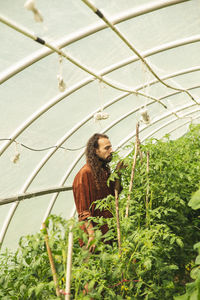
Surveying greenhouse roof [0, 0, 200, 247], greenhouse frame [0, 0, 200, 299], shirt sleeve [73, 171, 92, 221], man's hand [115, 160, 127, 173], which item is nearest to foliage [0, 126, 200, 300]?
man's hand [115, 160, 127, 173]

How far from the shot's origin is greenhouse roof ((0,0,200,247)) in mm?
3232

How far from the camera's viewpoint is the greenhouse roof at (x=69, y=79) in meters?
3.23

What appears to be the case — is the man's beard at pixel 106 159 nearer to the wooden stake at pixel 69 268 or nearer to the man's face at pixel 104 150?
the man's face at pixel 104 150

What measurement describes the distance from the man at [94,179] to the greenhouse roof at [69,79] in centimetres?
85

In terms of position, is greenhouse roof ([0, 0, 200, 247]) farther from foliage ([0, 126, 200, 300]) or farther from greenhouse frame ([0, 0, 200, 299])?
foliage ([0, 126, 200, 300])

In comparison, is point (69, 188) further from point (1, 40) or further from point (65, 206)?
point (1, 40)

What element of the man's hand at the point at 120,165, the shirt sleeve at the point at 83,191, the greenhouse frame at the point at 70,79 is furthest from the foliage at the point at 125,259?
the shirt sleeve at the point at 83,191

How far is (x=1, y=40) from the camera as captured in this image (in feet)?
10.5

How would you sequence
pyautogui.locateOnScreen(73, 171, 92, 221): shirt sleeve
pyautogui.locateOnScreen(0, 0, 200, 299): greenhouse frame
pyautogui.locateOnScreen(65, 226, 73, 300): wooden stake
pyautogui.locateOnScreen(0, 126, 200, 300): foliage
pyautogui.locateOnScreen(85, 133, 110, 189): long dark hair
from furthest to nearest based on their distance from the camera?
pyautogui.locateOnScreen(0, 0, 200, 299): greenhouse frame < pyautogui.locateOnScreen(85, 133, 110, 189): long dark hair < pyautogui.locateOnScreen(73, 171, 92, 221): shirt sleeve < pyautogui.locateOnScreen(0, 126, 200, 300): foliage < pyautogui.locateOnScreen(65, 226, 73, 300): wooden stake

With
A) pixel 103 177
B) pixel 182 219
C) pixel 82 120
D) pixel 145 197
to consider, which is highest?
pixel 82 120

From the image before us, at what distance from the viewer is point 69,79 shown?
4.41m

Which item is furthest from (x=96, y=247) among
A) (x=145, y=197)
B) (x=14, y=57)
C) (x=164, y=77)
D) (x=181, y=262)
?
(x=164, y=77)

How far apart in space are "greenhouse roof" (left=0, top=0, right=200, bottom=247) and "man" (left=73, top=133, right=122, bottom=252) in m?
0.85

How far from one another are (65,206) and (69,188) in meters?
0.60
